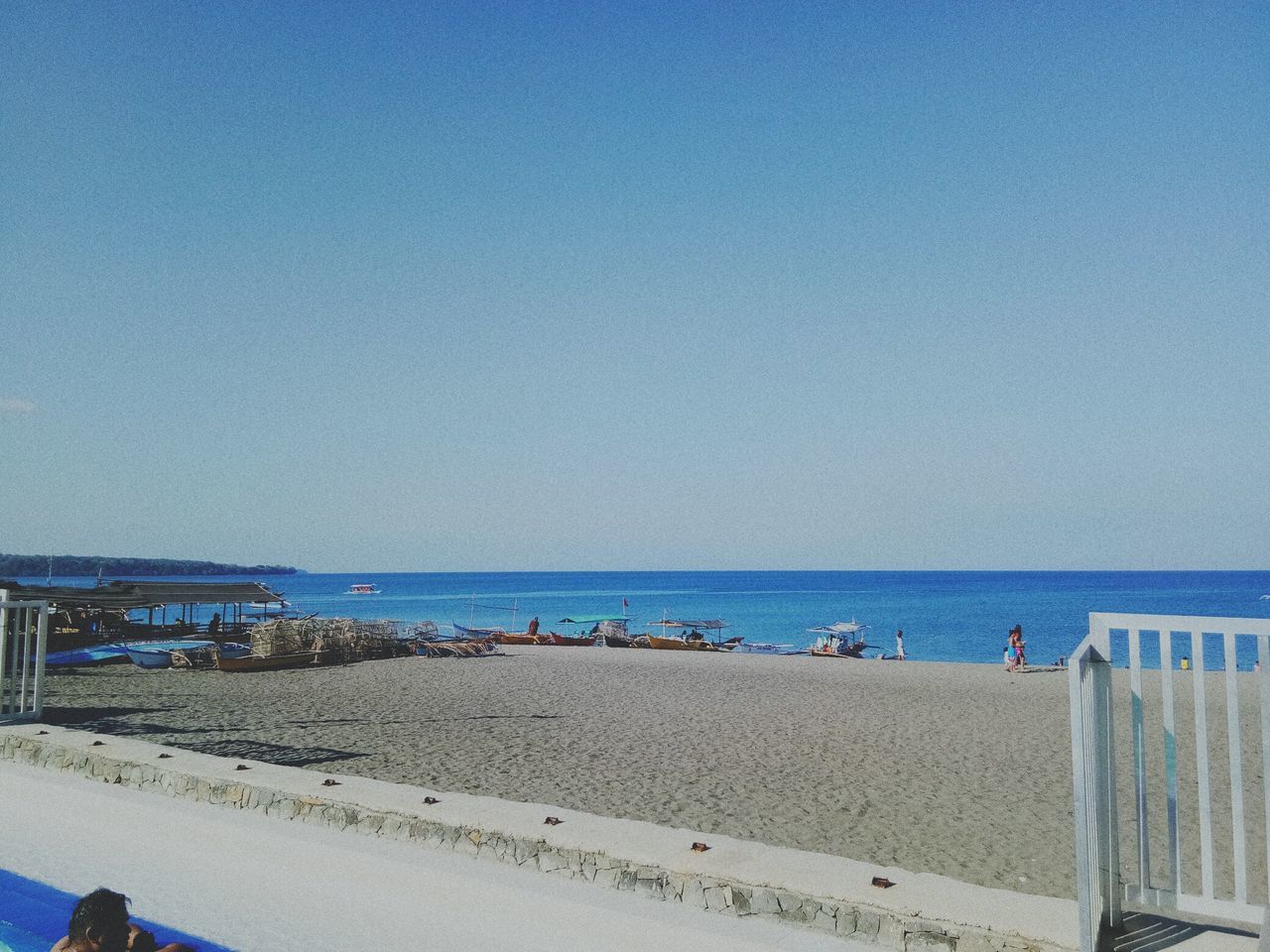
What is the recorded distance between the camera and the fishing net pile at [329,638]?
20438 millimetres

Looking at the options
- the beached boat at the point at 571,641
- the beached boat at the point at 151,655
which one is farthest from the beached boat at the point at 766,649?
the beached boat at the point at 151,655

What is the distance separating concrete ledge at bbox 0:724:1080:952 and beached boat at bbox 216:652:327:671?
13.9 meters

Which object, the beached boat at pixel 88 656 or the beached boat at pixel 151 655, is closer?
the beached boat at pixel 88 656

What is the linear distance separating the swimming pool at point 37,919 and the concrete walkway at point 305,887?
0.07m

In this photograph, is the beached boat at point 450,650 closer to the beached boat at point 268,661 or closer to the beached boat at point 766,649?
the beached boat at point 268,661

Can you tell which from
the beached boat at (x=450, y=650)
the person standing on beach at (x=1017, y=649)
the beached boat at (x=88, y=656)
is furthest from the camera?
the beached boat at (x=450, y=650)

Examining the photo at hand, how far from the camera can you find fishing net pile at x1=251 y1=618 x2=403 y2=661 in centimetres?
2044

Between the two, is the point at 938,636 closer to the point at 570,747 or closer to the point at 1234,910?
the point at 570,747

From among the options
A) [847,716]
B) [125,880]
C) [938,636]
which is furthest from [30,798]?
[938,636]

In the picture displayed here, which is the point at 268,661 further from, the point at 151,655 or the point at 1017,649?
the point at 1017,649

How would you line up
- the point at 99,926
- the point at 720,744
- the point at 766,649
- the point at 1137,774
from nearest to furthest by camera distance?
the point at 1137,774, the point at 99,926, the point at 720,744, the point at 766,649

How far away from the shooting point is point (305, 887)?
186 inches

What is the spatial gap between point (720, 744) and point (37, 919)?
7.37m

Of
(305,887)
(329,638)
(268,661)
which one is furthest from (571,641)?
(305,887)
